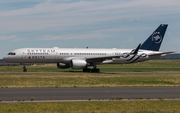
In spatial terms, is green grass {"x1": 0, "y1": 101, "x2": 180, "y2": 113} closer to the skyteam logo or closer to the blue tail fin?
the blue tail fin

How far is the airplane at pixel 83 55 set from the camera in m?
41.8

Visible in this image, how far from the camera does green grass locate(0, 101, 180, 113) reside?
10844 mm

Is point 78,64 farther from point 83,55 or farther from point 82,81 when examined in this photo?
point 82,81

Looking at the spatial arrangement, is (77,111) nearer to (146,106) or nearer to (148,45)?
(146,106)

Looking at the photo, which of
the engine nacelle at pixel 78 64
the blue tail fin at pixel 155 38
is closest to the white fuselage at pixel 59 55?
the engine nacelle at pixel 78 64

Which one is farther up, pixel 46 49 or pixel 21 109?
pixel 46 49

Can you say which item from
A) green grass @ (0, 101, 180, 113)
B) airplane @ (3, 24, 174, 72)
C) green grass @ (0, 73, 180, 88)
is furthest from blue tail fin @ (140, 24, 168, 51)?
green grass @ (0, 101, 180, 113)

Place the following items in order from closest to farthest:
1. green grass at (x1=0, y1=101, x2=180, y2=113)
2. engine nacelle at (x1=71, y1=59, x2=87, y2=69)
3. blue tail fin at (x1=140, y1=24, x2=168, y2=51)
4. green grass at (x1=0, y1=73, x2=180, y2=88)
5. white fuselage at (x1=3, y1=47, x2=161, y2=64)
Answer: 1. green grass at (x1=0, y1=101, x2=180, y2=113)
2. green grass at (x1=0, y1=73, x2=180, y2=88)
3. engine nacelle at (x1=71, y1=59, x2=87, y2=69)
4. white fuselage at (x1=3, y1=47, x2=161, y2=64)
5. blue tail fin at (x1=140, y1=24, x2=168, y2=51)

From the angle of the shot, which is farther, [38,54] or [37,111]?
[38,54]

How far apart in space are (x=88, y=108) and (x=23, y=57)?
32390 mm

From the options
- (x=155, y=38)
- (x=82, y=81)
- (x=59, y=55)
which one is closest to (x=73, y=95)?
(x=82, y=81)

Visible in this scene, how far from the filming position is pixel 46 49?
142 ft

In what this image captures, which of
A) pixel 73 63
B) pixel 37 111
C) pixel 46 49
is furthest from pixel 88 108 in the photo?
pixel 46 49

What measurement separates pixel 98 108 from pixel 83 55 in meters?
→ 33.6
